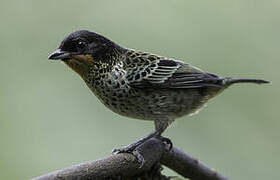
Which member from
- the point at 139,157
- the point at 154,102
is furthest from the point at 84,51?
the point at 139,157

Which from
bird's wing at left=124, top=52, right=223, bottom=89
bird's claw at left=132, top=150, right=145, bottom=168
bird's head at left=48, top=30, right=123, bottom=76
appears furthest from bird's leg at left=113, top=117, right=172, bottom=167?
bird's head at left=48, top=30, right=123, bottom=76

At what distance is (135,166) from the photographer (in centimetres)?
380

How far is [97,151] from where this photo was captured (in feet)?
19.7

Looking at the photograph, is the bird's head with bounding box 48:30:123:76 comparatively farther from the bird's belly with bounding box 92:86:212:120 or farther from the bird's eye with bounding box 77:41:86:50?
the bird's belly with bounding box 92:86:212:120

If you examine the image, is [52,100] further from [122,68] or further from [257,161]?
[257,161]

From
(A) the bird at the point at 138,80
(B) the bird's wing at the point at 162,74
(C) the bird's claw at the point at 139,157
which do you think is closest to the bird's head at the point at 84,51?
(A) the bird at the point at 138,80

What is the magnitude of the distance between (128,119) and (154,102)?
1.35m

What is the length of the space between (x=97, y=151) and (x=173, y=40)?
5.29 ft

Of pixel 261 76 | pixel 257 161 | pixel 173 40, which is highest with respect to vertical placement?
pixel 173 40

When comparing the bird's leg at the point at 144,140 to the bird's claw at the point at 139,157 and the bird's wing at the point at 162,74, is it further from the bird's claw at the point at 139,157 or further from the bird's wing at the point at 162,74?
the bird's wing at the point at 162,74

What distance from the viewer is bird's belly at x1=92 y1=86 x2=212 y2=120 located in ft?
16.8

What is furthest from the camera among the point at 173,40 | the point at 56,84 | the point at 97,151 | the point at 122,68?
the point at 173,40

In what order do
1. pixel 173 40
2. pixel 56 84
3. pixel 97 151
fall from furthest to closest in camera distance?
pixel 173 40 → pixel 56 84 → pixel 97 151

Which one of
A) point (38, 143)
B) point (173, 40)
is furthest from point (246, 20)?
point (38, 143)
